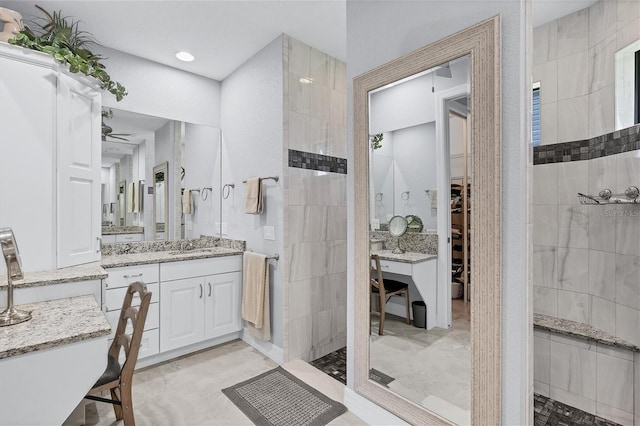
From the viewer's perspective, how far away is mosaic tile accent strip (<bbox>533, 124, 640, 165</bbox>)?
6.22ft

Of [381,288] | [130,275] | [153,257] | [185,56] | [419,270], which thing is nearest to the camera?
[419,270]

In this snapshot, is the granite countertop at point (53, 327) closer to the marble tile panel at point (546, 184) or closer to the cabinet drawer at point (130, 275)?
the cabinet drawer at point (130, 275)

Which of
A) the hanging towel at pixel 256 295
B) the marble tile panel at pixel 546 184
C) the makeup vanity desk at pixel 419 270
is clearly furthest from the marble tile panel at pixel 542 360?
the hanging towel at pixel 256 295

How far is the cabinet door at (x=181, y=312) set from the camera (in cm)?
268

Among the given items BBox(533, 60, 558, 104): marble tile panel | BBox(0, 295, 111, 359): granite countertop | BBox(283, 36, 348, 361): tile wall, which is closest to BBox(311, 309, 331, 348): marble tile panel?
BBox(283, 36, 348, 361): tile wall

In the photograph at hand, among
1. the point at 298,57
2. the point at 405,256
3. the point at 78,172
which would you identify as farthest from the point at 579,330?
the point at 78,172

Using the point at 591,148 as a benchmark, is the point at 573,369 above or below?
below

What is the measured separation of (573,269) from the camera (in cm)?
220

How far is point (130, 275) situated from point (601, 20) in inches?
147

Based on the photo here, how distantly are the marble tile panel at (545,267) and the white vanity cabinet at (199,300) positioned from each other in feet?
8.08

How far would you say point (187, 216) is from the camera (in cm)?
331

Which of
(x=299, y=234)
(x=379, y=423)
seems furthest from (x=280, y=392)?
(x=299, y=234)

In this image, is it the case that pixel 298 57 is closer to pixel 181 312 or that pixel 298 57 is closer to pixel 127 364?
pixel 181 312

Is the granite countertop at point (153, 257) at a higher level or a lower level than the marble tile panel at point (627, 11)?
lower
